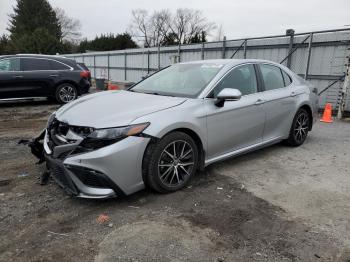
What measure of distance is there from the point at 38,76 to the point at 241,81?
7723mm

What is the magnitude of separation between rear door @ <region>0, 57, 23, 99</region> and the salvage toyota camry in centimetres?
649

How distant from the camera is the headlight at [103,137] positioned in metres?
3.19

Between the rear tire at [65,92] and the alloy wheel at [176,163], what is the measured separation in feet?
26.0

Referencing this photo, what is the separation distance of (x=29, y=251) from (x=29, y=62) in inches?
346

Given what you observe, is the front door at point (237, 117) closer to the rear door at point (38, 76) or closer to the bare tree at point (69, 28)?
the rear door at point (38, 76)

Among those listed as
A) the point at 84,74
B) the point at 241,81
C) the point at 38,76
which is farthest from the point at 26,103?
the point at 241,81

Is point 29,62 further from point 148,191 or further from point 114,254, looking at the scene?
point 114,254

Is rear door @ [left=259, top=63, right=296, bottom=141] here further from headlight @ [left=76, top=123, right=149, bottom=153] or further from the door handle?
headlight @ [left=76, top=123, right=149, bottom=153]

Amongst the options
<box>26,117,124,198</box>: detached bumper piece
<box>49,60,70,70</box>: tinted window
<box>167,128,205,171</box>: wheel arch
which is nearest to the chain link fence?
<box>49,60,70,70</box>: tinted window

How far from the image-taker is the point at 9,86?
382 inches

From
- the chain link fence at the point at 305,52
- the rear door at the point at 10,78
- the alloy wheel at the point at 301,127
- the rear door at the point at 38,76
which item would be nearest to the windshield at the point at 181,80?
the alloy wheel at the point at 301,127

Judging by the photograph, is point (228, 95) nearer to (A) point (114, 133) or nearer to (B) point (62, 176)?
(A) point (114, 133)

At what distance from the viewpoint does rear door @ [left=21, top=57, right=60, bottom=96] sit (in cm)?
996

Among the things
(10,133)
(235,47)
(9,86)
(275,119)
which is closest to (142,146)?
(275,119)
